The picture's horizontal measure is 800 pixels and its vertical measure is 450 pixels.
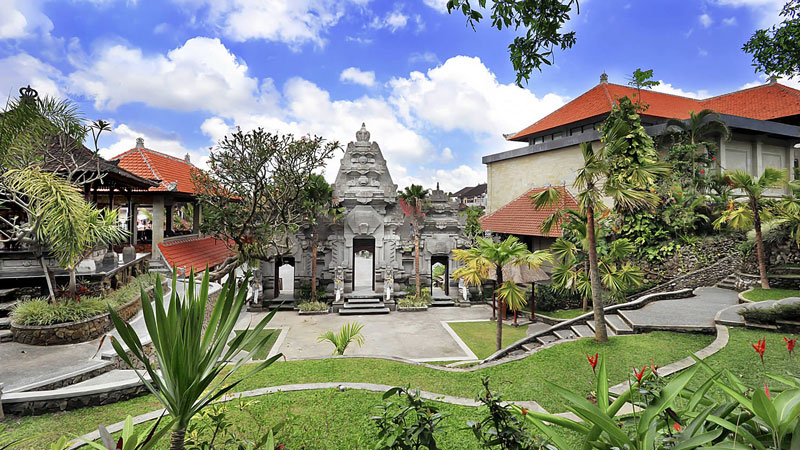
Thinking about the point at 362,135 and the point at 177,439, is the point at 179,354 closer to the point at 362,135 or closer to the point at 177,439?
the point at 177,439

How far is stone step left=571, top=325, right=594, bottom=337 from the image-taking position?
868 centimetres

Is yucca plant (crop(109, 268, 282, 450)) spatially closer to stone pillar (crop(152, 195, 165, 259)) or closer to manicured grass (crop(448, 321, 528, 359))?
manicured grass (crop(448, 321, 528, 359))

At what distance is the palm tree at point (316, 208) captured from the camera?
1455cm

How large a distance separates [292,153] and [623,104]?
35.4 ft

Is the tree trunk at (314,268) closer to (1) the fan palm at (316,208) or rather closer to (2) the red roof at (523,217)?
(1) the fan palm at (316,208)

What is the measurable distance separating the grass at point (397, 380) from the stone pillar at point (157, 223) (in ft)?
31.2

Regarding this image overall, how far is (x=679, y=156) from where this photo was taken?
13227 millimetres

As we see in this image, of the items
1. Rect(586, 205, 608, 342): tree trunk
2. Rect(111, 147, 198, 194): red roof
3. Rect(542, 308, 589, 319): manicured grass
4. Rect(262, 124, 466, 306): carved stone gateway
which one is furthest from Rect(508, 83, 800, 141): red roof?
Rect(111, 147, 198, 194): red roof

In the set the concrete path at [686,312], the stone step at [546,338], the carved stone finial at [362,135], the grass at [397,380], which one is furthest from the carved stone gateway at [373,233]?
the grass at [397,380]

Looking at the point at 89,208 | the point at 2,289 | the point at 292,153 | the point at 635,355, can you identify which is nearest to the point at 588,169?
the point at 635,355

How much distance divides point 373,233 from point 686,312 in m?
11.3

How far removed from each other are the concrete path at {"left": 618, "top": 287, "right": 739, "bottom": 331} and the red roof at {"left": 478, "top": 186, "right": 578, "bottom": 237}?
472 centimetres

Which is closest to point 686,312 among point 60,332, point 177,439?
point 177,439

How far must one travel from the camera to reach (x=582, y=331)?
8945mm
